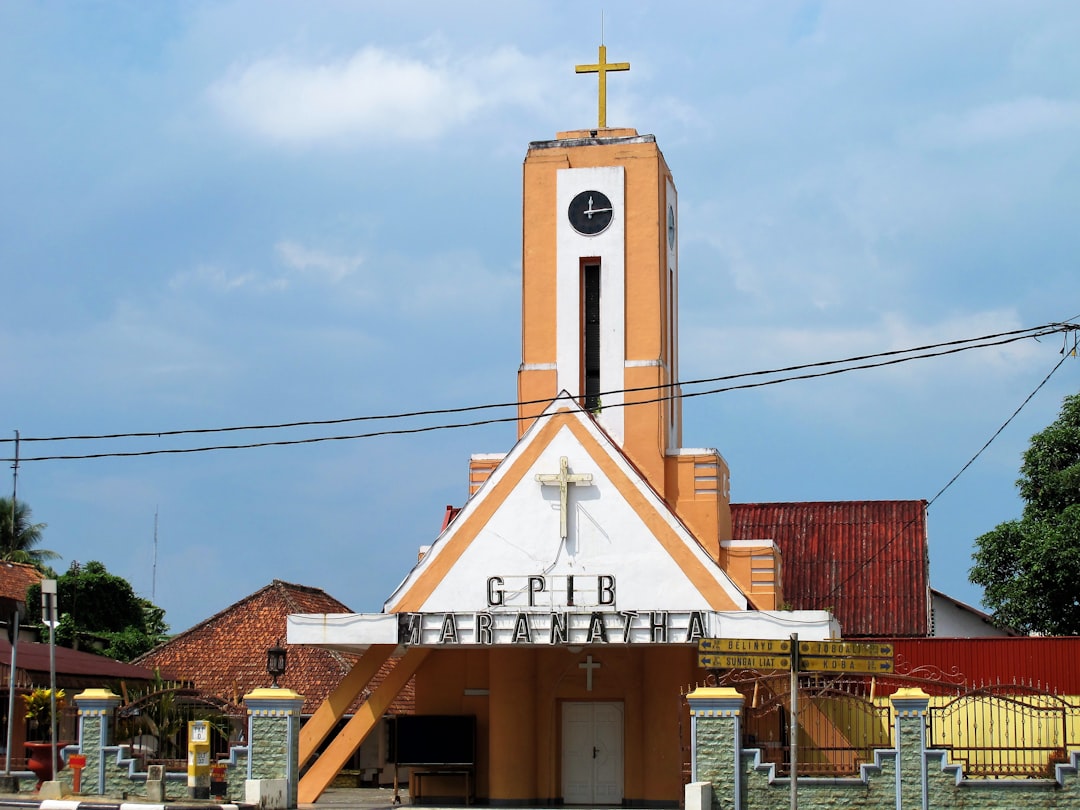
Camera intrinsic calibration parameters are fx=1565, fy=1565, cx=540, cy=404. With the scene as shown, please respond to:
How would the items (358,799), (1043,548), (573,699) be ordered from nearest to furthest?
(573,699)
(358,799)
(1043,548)

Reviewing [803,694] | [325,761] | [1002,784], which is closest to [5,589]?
[325,761]

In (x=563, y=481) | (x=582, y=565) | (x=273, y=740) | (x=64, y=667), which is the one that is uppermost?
(x=563, y=481)

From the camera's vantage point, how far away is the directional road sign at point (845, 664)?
21469 millimetres

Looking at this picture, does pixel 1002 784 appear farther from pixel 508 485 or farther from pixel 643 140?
pixel 643 140

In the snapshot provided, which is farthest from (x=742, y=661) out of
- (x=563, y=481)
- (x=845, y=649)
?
(x=563, y=481)

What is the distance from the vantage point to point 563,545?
27922 millimetres

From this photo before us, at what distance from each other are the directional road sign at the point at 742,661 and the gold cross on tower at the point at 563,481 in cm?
530

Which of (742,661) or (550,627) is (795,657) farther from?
(550,627)

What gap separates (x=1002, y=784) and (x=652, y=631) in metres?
6.04

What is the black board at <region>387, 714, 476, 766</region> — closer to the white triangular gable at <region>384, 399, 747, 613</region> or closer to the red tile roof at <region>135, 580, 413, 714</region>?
the white triangular gable at <region>384, 399, 747, 613</region>

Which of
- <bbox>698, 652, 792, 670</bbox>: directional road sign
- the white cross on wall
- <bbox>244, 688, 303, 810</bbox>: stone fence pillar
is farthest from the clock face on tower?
<bbox>244, 688, 303, 810</bbox>: stone fence pillar

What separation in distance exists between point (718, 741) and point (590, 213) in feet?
36.9

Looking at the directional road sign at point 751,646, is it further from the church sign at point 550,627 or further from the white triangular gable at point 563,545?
the white triangular gable at point 563,545

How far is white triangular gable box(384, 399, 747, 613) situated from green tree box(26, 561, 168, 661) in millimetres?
23833
